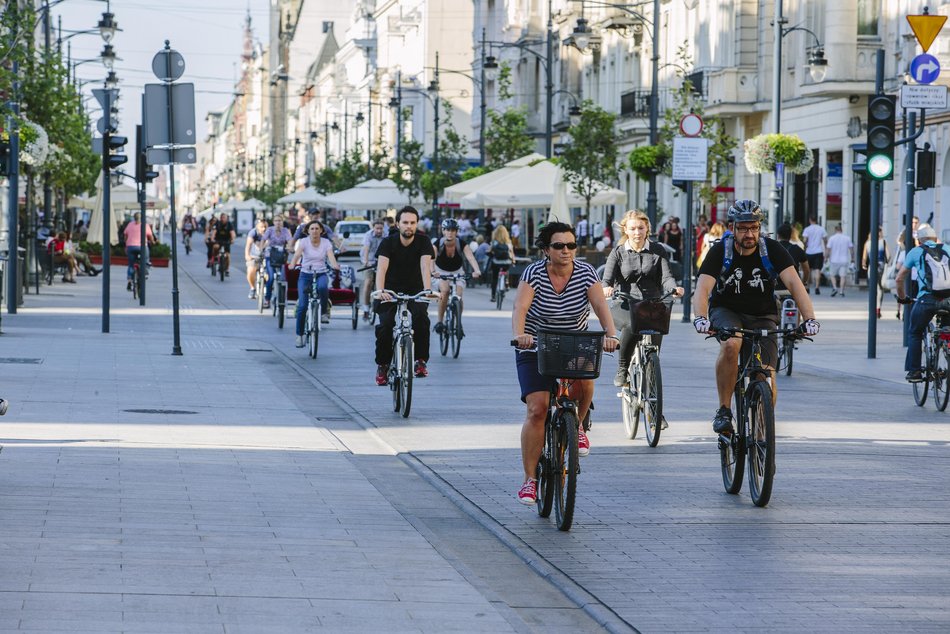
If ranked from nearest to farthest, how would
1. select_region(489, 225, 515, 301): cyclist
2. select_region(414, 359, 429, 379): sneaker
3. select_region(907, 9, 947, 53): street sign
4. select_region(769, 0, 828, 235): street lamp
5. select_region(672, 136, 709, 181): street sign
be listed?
1. select_region(414, 359, 429, 379): sneaker
2. select_region(907, 9, 947, 53): street sign
3. select_region(672, 136, 709, 181): street sign
4. select_region(489, 225, 515, 301): cyclist
5. select_region(769, 0, 828, 235): street lamp

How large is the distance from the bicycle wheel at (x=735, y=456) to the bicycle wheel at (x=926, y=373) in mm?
5751

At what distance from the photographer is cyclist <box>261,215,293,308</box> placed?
29422 mm

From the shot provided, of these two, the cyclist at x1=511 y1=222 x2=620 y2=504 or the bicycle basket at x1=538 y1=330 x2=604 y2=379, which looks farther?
the cyclist at x1=511 y1=222 x2=620 y2=504

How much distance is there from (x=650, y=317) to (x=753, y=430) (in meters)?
3.15

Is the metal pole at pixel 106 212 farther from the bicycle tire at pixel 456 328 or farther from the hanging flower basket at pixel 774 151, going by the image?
the hanging flower basket at pixel 774 151

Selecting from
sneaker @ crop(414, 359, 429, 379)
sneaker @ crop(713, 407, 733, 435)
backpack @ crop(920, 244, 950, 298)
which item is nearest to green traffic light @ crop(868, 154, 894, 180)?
backpack @ crop(920, 244, 950, 298)

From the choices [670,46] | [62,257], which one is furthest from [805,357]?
[670,46]

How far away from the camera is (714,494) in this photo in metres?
10.1

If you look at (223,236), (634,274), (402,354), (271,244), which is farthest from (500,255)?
(634,274)

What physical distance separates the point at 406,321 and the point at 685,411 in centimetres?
248

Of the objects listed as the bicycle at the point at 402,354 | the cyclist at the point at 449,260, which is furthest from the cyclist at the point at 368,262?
the bicycle at the point at 402,354

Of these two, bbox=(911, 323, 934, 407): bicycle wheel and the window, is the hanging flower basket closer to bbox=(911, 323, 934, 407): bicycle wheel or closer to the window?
the window

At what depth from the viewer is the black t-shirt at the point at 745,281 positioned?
10.3 metres

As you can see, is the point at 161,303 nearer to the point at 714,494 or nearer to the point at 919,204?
the point at 919,204
